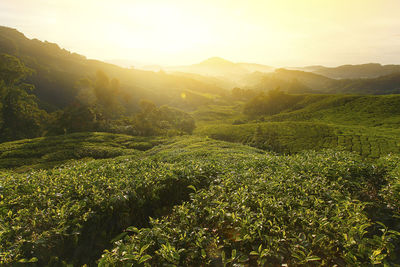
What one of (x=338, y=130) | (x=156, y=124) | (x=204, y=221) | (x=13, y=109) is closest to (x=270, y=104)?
(x=156, y=124)

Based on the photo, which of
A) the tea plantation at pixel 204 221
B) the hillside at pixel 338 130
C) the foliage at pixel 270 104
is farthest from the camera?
the foliage at pixel 270 104

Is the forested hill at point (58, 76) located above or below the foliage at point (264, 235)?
above

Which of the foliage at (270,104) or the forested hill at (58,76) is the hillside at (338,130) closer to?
the foliage at (270,104)

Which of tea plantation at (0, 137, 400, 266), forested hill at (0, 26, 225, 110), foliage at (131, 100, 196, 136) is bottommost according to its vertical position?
foliage at (131, 100, 196, 136)

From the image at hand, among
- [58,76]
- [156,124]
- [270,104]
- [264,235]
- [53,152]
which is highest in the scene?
[58,76]

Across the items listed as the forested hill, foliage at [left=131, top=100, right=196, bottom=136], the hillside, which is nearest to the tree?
foliage at [left=131, top=100, right=196, bottom=136]

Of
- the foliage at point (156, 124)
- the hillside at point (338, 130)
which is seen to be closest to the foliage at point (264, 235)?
the hillside at point (338, 130)

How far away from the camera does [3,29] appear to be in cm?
18250

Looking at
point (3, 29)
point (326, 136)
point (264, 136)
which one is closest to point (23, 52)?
point (3, 29)

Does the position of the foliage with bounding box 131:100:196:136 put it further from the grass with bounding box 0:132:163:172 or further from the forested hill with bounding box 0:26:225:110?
the forested hill with bounding box 0:26:225:110

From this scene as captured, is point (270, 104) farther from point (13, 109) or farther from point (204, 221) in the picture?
point (204, 221)

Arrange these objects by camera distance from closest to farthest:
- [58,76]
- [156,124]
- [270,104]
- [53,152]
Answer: [53,152], [156,124], [270,104], [58,76]

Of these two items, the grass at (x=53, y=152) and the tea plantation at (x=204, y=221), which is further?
the grass at (x=53, y=152)

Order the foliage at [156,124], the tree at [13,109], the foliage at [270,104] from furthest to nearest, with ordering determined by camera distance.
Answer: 1. the foliage at [270,104]
2. the foliage at [156,124]
3. the tree at [13,109]
